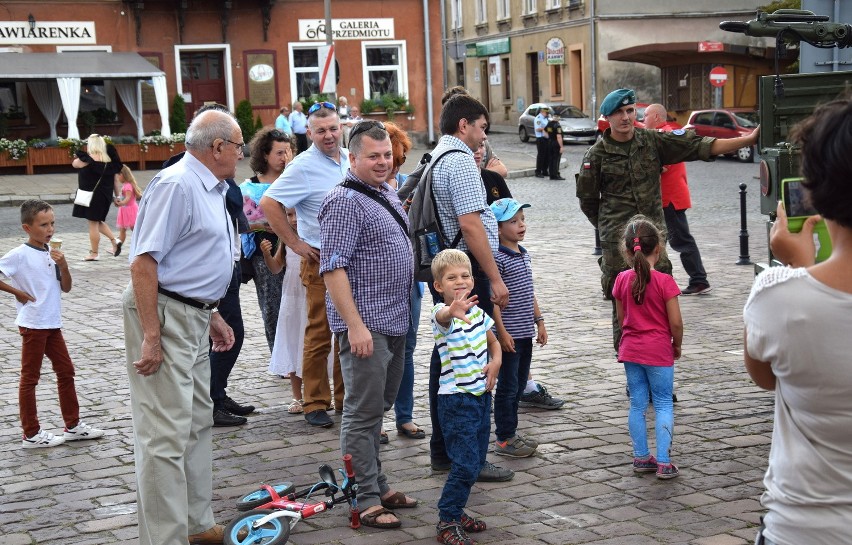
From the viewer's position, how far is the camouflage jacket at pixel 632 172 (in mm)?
7391

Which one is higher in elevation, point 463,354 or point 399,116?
point 399,116

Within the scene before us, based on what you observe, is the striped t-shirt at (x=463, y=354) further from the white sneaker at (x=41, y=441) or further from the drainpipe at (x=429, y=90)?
the drainpipe at (x=429, y=90)

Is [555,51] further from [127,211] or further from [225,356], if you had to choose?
[225,356]

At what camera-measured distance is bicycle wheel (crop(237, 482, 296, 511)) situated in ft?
17.7

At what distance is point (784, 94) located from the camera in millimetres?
7027

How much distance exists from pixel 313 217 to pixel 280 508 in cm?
230

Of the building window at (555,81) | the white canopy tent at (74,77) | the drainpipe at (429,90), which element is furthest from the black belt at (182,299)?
the building window at (555,81)

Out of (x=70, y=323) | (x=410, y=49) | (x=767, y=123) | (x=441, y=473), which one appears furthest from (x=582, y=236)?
(x=410, y=49)

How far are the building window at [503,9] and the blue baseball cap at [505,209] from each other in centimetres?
5025

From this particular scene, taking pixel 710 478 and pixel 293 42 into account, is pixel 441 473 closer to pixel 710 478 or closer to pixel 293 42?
pixel 710 478

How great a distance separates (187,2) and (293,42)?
3.47 meters

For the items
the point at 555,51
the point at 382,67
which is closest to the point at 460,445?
the point at 382,67

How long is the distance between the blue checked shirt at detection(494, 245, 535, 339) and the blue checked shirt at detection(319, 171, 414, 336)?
1.17 meters

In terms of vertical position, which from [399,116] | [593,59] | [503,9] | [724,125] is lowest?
[724,125]
